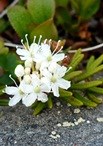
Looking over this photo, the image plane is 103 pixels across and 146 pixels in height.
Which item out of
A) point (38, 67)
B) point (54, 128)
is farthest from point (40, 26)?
point (54, 128)

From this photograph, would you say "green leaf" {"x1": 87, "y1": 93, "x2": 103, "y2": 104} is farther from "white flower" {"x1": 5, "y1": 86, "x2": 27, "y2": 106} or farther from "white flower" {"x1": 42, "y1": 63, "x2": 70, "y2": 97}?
"white flower" {"x1": 5, "y1": 86, "x2": 27, "y2": 106}

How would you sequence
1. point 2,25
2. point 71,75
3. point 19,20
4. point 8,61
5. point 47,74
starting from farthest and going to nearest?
point 2,25
point 19,20
point 8,61
point 71,75
point 47,74

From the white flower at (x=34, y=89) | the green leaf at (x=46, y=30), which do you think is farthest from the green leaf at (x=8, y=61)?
the white flower at (x=34, y=89)

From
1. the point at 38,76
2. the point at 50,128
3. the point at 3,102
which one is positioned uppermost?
the point at 38,76

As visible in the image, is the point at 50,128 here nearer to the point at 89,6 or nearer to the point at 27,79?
the point at 27,79

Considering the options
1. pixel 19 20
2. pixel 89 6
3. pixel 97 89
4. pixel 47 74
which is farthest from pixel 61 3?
pixel 47 74

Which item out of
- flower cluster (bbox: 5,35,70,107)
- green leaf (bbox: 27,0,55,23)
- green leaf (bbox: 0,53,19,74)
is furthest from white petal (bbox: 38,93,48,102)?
green leaf (bbox: 27,0,55,23)

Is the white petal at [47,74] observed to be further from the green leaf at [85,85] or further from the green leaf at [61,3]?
the green leaf at [61,3]
